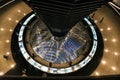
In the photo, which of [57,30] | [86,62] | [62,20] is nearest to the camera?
[62,20]

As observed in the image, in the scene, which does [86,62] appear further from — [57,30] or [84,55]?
[57,30]

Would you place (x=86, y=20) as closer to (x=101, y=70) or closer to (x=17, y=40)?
(x=101, y=70)

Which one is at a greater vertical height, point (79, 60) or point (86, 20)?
point (86, 20)

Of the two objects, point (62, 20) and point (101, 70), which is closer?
point (62, 20)

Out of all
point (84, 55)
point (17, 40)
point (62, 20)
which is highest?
point (62, 20)

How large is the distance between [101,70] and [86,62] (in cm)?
206

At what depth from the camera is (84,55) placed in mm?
23953

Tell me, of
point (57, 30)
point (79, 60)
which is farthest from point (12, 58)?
point (79, 60)

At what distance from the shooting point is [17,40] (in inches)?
963

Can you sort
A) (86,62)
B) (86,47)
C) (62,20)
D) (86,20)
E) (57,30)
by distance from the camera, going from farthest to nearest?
1. (86,20)
2. (86,47)
3. (86,62)
4. (57,30)
5. (62,20)

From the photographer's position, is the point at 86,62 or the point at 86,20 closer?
the point at 86,62

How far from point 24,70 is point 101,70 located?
927cm

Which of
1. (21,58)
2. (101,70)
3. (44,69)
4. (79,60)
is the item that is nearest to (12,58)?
(21,58)

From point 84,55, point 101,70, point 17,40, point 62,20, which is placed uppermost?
point 62,20
